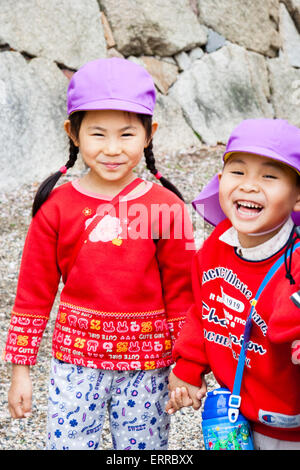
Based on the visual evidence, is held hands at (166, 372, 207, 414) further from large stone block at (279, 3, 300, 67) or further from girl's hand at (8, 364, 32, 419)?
large stone block at (279, 3, 300, 67)

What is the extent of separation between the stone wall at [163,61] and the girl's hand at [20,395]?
153 inches

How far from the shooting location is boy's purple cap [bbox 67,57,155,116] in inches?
73.5

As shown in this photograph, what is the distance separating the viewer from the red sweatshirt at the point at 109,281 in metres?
1.93

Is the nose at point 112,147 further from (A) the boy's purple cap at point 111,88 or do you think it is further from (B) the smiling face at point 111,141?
(A) the boy's purple cap at point 111,88

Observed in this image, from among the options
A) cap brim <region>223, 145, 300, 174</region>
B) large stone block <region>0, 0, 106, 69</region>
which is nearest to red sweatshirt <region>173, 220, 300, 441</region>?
cap brim <region>223, 145, 300, 174</region>

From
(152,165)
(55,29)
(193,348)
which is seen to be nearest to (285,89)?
(55,29)

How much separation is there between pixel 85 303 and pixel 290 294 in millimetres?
691

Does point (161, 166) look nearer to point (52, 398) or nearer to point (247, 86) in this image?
point (247, 86)

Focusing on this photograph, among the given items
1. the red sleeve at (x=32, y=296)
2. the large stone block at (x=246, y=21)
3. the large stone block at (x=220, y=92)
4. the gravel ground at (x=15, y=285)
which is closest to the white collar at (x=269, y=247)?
the red sleeve at (x=32, y=296)

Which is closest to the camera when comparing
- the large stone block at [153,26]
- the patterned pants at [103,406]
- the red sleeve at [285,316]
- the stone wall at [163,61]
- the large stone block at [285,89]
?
the red sleeve at [285,316]

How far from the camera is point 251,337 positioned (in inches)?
66.7

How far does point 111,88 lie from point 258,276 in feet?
2.31

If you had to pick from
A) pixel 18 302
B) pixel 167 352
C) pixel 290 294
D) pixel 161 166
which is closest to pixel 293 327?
pixel 290 294

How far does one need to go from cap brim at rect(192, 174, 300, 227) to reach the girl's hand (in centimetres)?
75
